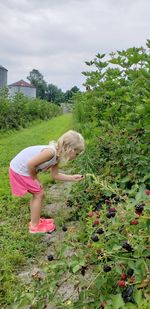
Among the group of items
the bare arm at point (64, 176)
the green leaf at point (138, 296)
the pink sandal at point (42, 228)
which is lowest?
the pink sandal at point (42, 228)

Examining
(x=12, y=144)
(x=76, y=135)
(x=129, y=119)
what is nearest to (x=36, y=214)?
(x=76, y=135)

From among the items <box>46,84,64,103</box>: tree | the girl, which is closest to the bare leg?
the girl

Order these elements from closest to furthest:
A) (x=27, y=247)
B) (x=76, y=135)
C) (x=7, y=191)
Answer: (x=27, y=247) < (x=76, y=135) < (x=7, y=191)

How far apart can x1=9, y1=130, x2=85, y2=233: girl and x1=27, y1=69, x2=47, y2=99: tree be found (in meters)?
63.3

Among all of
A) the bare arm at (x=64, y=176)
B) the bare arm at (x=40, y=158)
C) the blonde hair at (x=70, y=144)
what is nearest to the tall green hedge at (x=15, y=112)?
the bare arm at (x=64, y=176)

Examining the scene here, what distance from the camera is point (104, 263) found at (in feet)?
5.63

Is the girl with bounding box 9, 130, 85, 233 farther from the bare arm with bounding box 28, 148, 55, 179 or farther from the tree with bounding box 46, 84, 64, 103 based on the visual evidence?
the tree with bounding box 46, 84, 64, 103

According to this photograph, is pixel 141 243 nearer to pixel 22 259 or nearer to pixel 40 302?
pixel 40 302

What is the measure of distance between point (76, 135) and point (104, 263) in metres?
2.00

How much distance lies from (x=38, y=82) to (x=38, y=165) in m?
70.2

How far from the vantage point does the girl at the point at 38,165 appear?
3600 mm

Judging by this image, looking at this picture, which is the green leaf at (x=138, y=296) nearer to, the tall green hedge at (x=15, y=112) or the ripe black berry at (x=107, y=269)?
the ripe black berry at (x=107, y=269)

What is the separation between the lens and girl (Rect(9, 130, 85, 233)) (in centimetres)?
360

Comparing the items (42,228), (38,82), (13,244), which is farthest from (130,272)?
(38,82)
